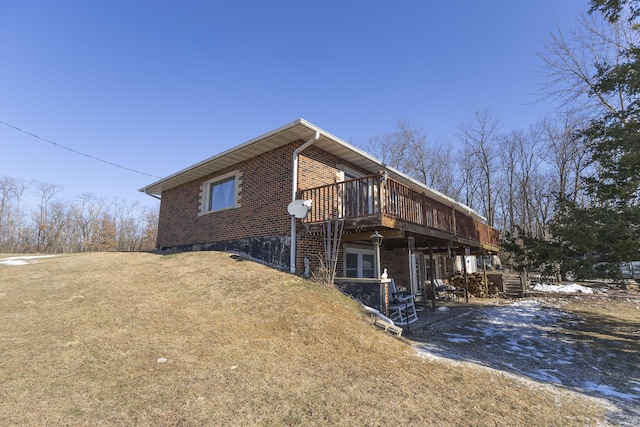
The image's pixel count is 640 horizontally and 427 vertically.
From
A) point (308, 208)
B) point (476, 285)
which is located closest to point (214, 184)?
point (308, 208)

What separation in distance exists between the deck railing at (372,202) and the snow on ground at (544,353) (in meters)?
3.10

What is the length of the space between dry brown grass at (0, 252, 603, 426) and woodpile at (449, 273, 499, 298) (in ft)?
37.9

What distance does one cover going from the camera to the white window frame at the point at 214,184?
11.2 m

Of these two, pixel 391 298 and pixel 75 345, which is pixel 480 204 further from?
pixel 75 345

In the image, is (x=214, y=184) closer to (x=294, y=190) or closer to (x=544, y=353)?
(x=294, y=190)

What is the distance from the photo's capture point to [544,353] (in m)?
6.39

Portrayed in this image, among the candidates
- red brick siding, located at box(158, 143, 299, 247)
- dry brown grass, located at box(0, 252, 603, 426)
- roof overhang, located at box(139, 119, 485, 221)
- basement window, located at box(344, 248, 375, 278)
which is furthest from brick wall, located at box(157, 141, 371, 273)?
dry brown grass, located at box(0, 252, 603, 426)

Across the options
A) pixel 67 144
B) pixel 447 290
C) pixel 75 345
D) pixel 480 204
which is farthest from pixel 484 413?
pixel 480 204

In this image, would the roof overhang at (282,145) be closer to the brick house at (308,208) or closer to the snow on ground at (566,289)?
the brick house at (308,208)

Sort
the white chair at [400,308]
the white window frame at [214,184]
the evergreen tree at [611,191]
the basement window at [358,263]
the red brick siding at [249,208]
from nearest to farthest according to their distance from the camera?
the evergreen tree at [611,191], the white chair at [400,308], the red brick siding at [249,208], the basement window at [358,263], the white window frame at [214,184]

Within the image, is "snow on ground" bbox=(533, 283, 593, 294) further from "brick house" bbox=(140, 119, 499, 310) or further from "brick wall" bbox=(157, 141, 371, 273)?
"brick wall" bbox=(157, 141, 371, 273)

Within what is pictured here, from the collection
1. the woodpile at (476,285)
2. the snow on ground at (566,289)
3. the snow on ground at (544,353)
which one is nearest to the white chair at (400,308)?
the snow on ground at (544,353)

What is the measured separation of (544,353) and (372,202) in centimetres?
479

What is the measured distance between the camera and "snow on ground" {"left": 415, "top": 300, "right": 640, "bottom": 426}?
4.58 meters
